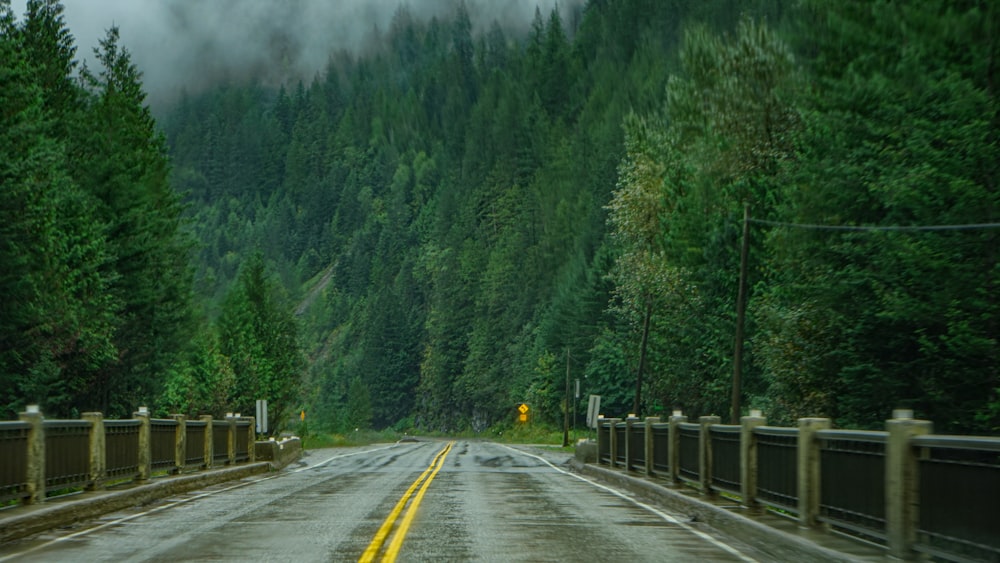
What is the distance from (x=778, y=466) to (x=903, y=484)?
4.73 metres

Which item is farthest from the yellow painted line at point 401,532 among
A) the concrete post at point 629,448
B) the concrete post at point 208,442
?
the concrete post at point 208,442

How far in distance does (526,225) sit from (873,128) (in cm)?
11937

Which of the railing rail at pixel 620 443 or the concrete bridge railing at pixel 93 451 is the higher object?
the concrete bridge railing at pixel 93 451

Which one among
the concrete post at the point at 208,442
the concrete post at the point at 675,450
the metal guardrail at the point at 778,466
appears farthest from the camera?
the concrete post at the point at 208,442

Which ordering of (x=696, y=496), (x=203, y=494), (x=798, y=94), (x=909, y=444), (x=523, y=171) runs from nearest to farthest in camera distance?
1. (x=909, y=444)
2. (x=696, y=496)
3. (x=203, y=494)
4. (x=798, y=94)
5. (x=523, y=171)

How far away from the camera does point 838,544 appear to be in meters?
12.2

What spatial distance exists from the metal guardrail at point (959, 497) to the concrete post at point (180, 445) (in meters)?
17.8

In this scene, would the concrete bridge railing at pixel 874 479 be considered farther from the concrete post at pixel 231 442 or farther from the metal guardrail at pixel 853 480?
the concrete post at pixel 231 442

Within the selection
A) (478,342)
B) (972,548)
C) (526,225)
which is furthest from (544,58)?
(972,548)

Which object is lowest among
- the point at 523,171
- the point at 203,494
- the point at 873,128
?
the point at 203,494

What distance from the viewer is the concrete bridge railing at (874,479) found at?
9.43 m

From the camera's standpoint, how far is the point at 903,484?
1074cm

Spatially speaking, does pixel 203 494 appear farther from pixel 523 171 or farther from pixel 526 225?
pixel 523 171

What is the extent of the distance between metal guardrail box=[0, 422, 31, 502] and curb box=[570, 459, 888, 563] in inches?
372
